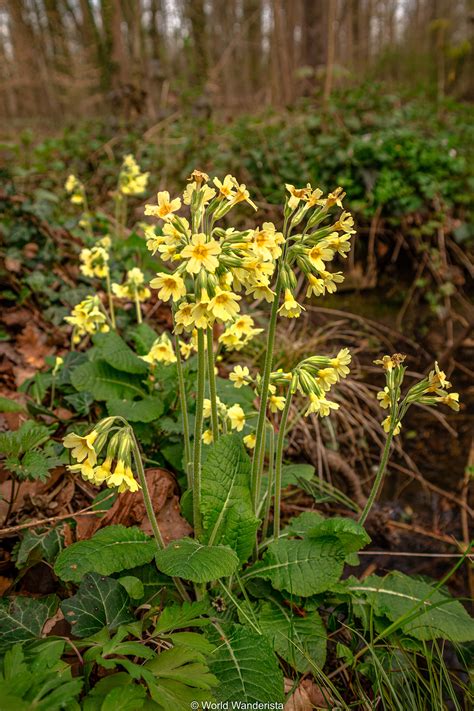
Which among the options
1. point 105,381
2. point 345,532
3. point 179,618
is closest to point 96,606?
point 179,618

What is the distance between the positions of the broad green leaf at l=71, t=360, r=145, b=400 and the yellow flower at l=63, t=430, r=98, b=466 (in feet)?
3.04

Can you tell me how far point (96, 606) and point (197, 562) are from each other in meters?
0.33

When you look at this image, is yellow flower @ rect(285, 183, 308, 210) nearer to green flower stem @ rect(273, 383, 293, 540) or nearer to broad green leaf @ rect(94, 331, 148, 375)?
green flower stem @ rect(273, 383, 293, 540)

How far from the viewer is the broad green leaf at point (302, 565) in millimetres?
1699

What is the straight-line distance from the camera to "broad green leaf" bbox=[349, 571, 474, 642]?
1828mm

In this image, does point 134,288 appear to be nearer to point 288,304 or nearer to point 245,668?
point 288,304

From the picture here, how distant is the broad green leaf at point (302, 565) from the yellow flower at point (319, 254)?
92cm

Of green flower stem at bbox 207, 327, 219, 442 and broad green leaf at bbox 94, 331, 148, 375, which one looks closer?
Result: green flower stem at bbox 207, 327, 219, 442

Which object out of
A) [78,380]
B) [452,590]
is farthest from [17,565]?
[452,590]

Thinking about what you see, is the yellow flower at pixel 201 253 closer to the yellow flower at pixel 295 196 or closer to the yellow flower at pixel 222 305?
the yellow flower at pixel 222 305

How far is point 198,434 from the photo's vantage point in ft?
5.29

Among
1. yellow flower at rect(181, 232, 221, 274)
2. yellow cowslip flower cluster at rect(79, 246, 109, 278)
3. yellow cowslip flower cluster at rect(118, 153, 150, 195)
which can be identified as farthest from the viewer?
yellow cowslip flower cluster at rect(118, 153, 150, 195)

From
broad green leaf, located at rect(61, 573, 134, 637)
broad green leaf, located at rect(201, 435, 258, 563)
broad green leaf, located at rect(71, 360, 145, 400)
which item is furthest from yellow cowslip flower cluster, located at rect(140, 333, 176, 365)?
broad green leaf, located at rect(61, 573, 134, 637)

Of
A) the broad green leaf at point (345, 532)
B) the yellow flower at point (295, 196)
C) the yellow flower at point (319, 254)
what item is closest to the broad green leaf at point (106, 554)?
the broad green leaf at point (345, 532)
